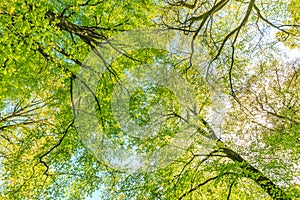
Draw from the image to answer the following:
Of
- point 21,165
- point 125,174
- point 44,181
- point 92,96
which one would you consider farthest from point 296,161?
point 21,165

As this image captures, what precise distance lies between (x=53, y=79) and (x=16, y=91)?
1703 millimetres

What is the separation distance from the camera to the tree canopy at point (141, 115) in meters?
10.3

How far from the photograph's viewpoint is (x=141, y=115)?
10469mm

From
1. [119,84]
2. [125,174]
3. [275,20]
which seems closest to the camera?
[119,84]

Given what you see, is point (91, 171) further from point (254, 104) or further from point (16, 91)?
point (254, 104)

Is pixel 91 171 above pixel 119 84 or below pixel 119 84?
below

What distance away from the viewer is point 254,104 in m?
15.8

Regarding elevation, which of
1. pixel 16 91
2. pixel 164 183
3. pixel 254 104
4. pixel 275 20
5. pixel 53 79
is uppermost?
pixel 275 20

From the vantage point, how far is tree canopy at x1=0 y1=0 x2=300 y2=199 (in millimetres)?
10312

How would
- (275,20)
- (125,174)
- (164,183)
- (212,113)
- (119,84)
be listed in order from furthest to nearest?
(275,20), (212,113), (125,174), (164,183), (119,84)

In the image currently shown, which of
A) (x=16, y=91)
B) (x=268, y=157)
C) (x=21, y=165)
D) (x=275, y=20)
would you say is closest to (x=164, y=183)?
(x=268, y=157)

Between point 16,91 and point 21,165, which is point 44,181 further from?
point 16,91

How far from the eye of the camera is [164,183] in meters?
11.2

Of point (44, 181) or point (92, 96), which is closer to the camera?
point (92, 96)
